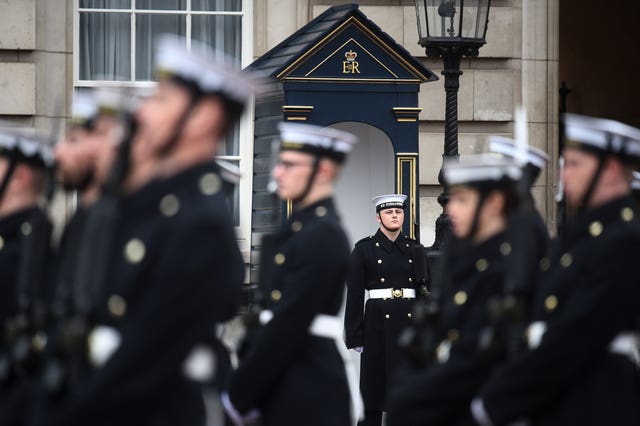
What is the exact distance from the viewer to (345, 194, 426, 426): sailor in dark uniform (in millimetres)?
9961

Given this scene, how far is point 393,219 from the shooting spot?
10047 mm

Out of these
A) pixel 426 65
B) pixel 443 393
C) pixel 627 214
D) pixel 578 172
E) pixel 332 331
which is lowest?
pixel 443 393

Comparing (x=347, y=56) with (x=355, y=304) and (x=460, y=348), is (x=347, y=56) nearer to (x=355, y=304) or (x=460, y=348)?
(x=355, y=304)

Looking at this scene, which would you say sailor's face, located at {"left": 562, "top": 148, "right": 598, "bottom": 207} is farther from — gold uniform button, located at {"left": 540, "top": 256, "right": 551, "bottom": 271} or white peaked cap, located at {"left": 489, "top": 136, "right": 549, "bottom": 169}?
white peaked cap, located at {"left": 489, "top": 136, "right": 549, "bottom": 169}

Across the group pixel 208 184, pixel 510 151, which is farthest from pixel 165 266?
pixel 510 151

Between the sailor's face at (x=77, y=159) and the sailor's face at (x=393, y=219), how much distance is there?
5.99 m

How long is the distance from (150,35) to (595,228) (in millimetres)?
8127

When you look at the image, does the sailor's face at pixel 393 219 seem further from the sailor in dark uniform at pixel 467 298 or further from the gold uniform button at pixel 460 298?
the gold uniform button at pixel 460 298

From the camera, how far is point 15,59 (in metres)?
12.1

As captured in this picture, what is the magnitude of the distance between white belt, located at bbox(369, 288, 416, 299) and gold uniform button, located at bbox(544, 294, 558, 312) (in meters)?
5.33

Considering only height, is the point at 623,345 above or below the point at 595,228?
below

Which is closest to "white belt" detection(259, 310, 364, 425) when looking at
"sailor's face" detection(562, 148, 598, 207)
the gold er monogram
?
"sailor's face" detection(562, 148, 598, 207)

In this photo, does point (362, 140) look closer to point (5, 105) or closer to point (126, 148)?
point (5, 105)

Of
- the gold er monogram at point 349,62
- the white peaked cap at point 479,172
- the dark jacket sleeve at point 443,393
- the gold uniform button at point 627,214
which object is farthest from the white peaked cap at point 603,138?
the gold er monogram at point 349,62
